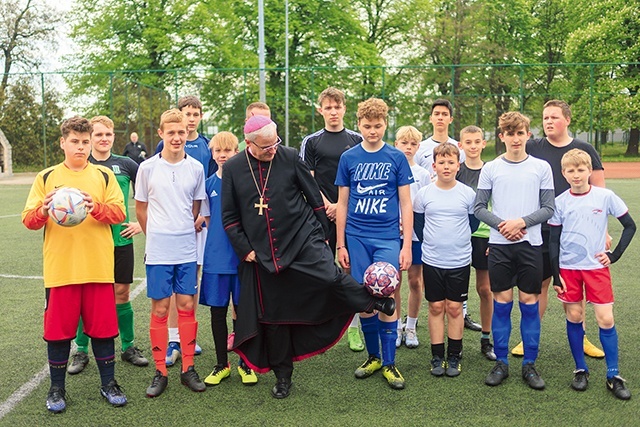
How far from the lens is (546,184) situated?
4367 millimetres

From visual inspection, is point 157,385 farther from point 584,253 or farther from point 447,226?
point 584,253

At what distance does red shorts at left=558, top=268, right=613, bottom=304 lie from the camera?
427 cm

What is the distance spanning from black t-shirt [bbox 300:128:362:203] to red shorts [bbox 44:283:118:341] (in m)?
1.96

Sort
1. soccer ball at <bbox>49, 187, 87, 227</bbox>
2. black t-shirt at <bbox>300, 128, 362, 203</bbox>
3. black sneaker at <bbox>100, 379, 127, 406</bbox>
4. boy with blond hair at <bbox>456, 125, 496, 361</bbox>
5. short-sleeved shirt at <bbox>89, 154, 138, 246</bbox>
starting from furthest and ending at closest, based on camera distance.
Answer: black t-shirt at <bbox>300, 128, 362, 203</bbox>, boy with blond hair at <bbox>456, 125, 496, 361</bbox>, short-sleeved shirt at <bbox>89, 154, 138, 246</bbox>, black sneaker at <bbox>100, 379, 127, 406</bbox>, soccer ball at <bbox>49, 187, 87, 227</bbox>

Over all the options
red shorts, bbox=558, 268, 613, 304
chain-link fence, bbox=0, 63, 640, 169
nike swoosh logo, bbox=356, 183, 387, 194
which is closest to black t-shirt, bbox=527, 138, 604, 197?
red shorts, bbox=558, 268, 613, 304

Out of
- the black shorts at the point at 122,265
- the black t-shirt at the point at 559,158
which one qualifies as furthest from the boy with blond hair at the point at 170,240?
the black t-shirt at the point at 559,158

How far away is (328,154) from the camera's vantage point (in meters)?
5.24

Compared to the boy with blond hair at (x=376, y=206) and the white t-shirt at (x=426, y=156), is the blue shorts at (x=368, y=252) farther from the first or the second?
the white t-shirt at (x=426, y=156)

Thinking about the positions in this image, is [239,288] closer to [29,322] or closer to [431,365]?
[431,365]

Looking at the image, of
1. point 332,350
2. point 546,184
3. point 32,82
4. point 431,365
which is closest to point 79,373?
point 332,350

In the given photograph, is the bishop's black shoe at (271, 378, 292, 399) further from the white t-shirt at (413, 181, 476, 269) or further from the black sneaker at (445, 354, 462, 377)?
the white t-shirt at (413, 181, 476, 269)

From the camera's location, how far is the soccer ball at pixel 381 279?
14.0 ft

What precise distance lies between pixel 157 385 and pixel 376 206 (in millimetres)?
1975

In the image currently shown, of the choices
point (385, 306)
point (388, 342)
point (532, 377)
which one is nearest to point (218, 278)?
point (385, 306)
